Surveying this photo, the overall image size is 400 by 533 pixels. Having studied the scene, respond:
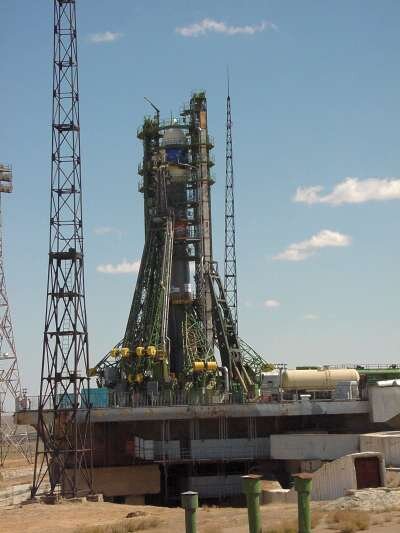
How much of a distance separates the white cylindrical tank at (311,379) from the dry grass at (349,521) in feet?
96.4

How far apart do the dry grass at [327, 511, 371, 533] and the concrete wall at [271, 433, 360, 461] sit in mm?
18927

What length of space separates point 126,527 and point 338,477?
1373 cm

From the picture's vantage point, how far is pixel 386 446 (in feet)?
161

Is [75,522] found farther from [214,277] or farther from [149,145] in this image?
[149,145]

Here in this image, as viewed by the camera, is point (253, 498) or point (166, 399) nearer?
point (253, 498)

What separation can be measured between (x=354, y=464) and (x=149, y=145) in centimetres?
4620

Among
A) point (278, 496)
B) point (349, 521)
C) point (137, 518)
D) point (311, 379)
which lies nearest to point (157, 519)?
point (137, 518)

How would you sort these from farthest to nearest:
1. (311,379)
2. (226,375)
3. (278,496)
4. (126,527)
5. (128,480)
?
(226,375), (311,379), (128,480), (278,496), (126,527)

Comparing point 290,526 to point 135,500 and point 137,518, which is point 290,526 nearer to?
point 137,518

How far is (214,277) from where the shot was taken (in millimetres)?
79375

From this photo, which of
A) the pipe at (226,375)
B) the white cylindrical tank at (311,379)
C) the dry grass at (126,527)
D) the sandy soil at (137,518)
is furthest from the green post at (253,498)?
the pipe at (226,375)

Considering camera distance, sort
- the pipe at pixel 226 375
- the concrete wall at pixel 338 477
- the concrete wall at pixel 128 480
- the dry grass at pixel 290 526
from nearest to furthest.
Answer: the dry grass at pixel 290 526, the concrete wall at pixel 338 477, the concrete wall at pixel 128 480, the pipe at pixel 226 375

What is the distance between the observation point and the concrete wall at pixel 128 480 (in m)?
59.8

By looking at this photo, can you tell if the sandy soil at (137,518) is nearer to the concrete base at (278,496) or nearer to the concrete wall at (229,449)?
the concrete base at (278,496)
